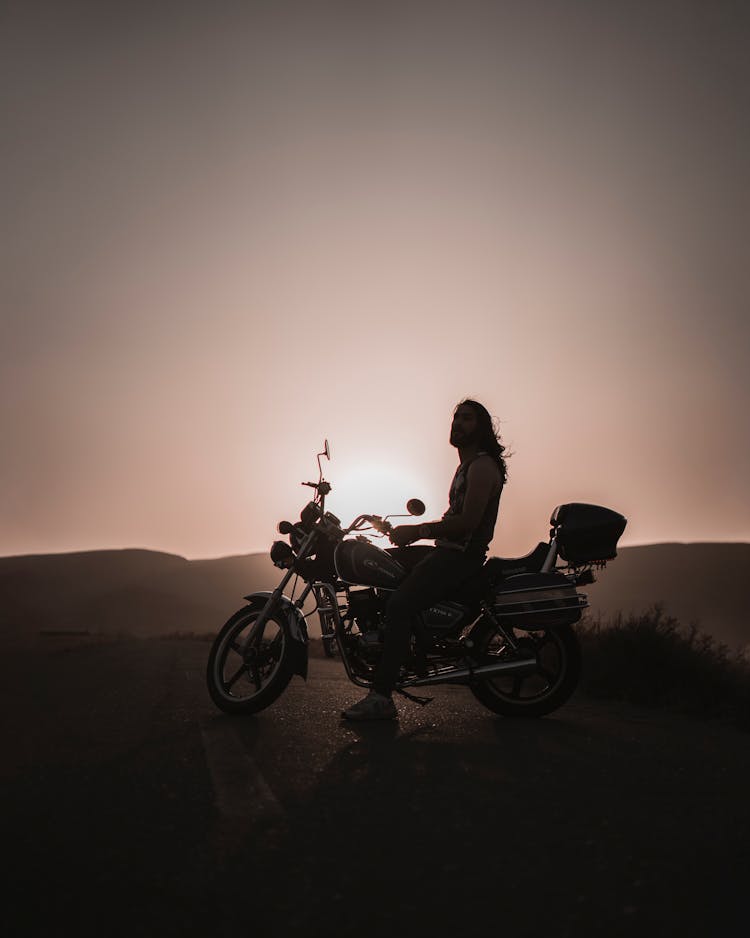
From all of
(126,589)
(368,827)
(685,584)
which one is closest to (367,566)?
(368,827)

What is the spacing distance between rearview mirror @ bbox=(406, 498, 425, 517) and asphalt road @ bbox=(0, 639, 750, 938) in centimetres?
158

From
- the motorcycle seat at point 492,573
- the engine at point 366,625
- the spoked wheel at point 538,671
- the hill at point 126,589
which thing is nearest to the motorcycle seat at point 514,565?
the motorcycle seat at point 492,573

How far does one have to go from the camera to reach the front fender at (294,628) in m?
6.11

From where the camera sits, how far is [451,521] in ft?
19.5

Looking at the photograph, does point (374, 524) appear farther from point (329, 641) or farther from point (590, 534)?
point (590, 534)

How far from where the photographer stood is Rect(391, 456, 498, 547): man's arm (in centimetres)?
591

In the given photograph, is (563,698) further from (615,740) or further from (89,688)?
(89,688)

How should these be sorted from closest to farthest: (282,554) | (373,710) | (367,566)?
1. (373,710)
2. (367,566)
3. (282,554)

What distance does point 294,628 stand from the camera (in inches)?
245

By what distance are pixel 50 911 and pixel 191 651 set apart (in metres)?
11.0

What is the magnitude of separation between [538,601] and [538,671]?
0.57 metres

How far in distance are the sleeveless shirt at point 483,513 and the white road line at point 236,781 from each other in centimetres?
223

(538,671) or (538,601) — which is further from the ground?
(538,601)

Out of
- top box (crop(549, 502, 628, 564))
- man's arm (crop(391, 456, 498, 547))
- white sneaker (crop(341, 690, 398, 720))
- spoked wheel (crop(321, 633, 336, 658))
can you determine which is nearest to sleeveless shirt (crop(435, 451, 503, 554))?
man's arm (crop(391, 456, 498, 547))
